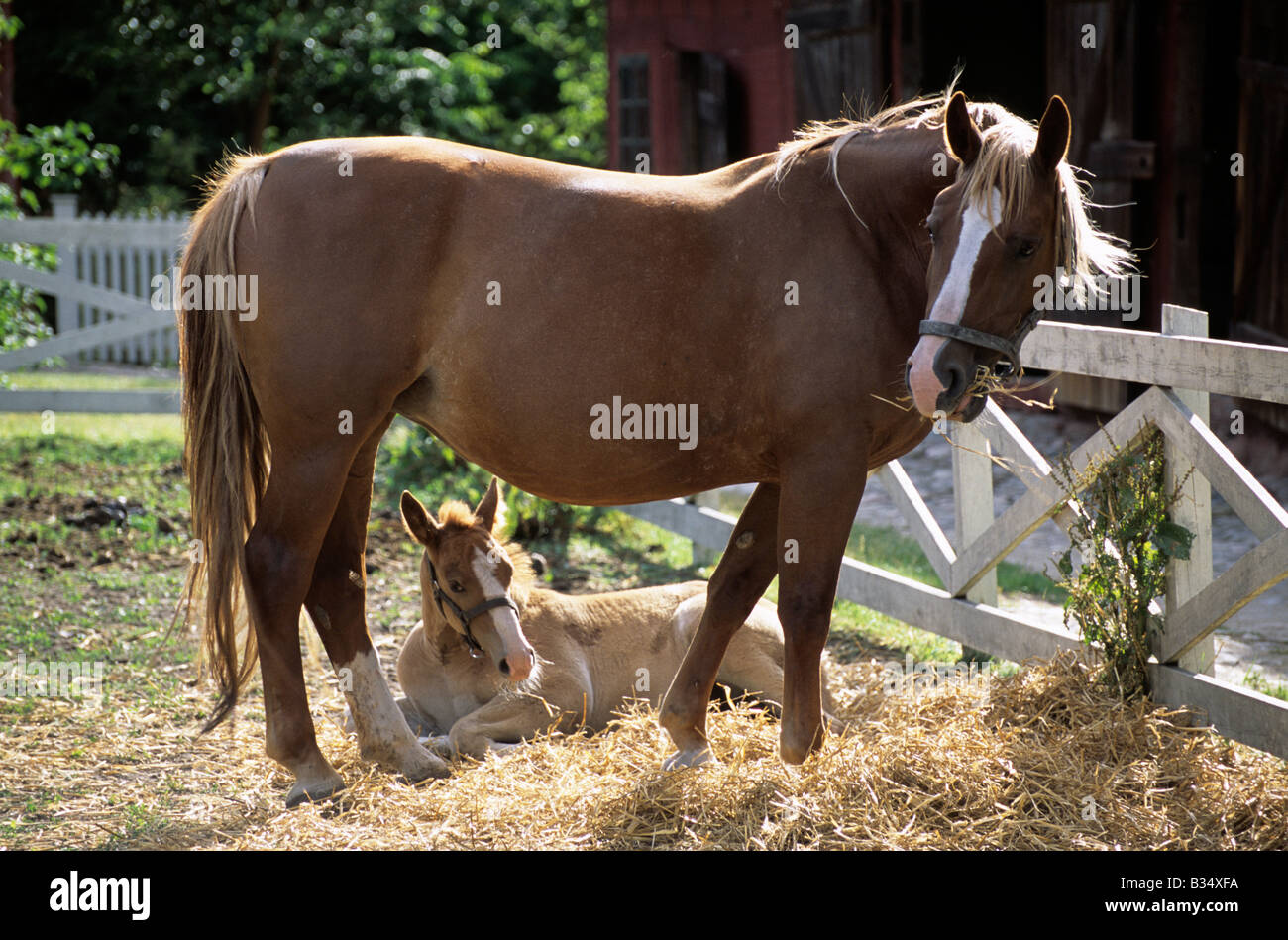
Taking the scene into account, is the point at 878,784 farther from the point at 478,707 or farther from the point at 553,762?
the point at 478,707

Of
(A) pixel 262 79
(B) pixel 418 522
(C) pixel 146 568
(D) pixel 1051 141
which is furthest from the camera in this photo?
(A) pixel 262 79

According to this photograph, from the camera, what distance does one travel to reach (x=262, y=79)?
19969 millimetres

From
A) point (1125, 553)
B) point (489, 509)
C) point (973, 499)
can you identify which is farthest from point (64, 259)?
point (1125, 553)

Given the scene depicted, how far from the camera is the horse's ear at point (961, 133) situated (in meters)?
3.15

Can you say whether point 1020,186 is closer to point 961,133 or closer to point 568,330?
point 961,133

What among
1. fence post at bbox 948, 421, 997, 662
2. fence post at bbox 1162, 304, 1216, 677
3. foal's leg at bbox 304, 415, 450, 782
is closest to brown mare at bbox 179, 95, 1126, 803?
foal's leg at bbox 304, 415, 450, 782

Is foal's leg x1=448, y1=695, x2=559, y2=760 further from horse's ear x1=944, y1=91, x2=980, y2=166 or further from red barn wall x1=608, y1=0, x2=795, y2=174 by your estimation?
red barn wall x1=608, y1=0, x2=795, y2=174

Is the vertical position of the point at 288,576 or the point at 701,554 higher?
the point at 288,576

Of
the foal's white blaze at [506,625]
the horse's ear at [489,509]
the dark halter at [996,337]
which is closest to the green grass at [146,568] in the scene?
the horse's ear at [489,509]

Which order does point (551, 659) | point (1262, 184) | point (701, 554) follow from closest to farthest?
point (551, 659) → point (701, 554) → point (1262, 184)

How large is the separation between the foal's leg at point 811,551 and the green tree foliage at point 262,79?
18168 mm

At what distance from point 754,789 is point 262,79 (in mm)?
19127

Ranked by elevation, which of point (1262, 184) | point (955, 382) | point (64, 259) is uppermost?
point (1262, 184)
